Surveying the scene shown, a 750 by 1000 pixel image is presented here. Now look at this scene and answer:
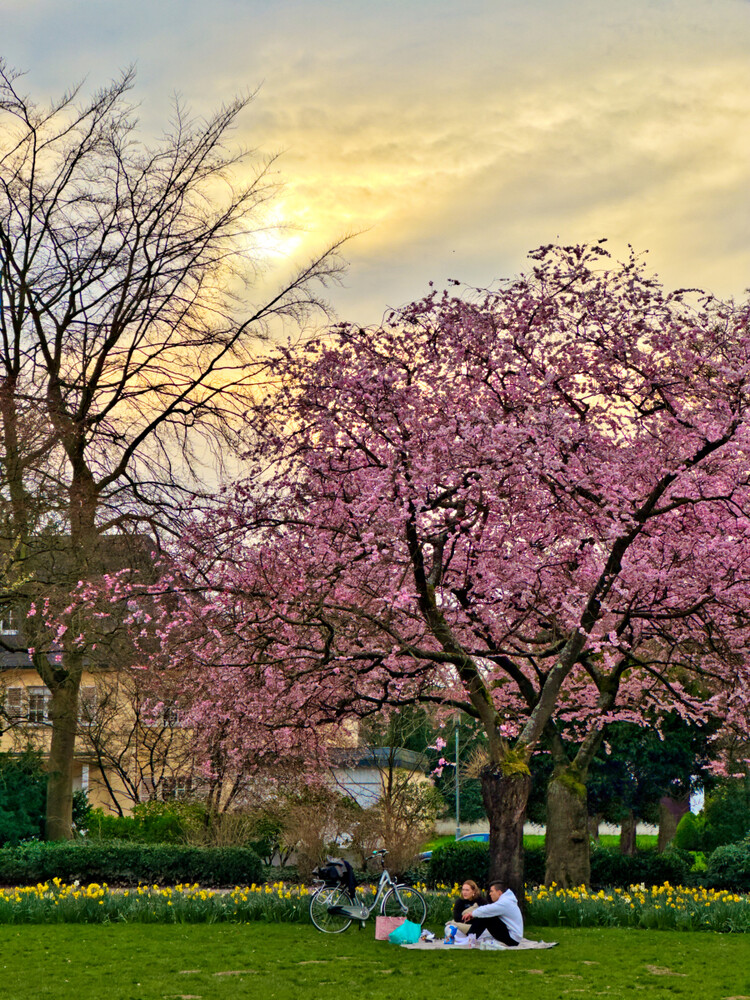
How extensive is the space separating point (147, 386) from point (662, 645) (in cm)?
1257

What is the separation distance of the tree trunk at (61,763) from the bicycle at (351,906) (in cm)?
1045

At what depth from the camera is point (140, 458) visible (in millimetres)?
24062

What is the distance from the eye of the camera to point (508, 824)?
14156mm

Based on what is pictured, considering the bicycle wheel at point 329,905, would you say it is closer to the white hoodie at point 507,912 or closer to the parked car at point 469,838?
the white hoodie at point 507,912

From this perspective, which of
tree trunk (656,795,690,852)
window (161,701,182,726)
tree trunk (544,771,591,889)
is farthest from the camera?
tree trunk (656,795,690,852)

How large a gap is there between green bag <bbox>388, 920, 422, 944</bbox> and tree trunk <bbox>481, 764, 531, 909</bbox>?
4.81 ft

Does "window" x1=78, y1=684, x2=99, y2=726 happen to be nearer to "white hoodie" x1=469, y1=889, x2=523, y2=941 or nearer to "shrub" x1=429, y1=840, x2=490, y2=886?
"shrub" x1=429, y1=840, x2=490, y2=886

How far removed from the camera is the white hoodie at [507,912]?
12781 millimetres

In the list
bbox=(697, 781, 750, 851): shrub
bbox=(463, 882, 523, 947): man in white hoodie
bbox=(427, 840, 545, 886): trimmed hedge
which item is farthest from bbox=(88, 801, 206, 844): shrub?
bbox=(697, 781, 750, 851): shrub

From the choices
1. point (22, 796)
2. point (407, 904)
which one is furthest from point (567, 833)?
point (22, 796)

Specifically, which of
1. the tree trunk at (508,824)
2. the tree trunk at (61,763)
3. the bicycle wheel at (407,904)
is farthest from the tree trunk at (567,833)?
the tree trunk at (61,763)

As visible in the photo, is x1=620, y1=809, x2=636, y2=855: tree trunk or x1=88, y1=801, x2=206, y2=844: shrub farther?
x1=620, y1=809, x2=636, y2=855: tree trunk

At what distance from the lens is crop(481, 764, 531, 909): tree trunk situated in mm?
14047

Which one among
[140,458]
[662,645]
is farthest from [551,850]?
[140,458]
